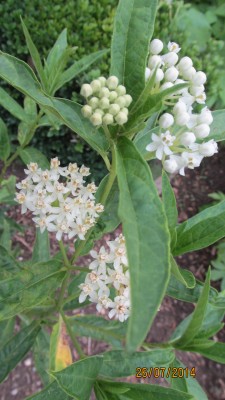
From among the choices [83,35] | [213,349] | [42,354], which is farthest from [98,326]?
[83,35]

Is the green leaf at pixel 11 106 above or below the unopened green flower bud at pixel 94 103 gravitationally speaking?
above

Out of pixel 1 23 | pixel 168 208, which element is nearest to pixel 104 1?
pixel 1 23

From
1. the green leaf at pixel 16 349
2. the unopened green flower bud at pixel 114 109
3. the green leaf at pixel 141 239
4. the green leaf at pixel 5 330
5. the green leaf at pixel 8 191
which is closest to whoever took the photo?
the green leaf at pixel 141 239

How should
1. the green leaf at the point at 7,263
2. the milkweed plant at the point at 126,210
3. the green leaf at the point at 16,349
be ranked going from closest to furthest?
the milkweed plant at the point at 126,210 < the green leaf at the point at 7,263 < the green leaf at the point at 16,349

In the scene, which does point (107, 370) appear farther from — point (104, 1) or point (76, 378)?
point (104, 1)

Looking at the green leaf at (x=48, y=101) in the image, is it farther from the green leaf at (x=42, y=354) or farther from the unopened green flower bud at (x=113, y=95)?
the green leaf at (x=42, y=354)

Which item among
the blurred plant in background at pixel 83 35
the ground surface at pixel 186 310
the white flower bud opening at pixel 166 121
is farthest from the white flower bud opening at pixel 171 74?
A: the ground surface at pixel 186 310
